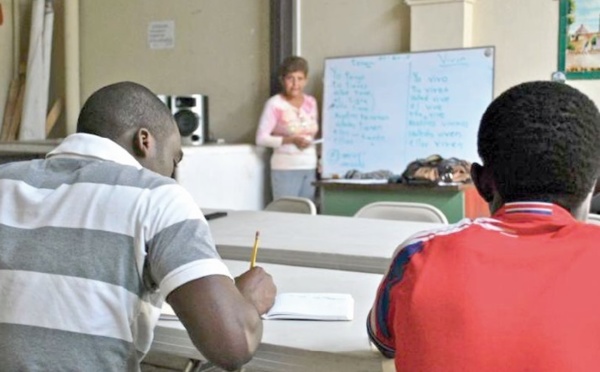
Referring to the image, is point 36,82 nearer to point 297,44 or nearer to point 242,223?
point 297,44

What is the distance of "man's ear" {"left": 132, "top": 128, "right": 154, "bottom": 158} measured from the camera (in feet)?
5.13

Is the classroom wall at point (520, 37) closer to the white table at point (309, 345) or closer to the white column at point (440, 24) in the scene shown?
the white column at point (440, 24)

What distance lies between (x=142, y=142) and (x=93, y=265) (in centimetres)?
31

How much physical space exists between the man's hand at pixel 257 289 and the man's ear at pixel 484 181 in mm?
521

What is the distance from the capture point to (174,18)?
653cm

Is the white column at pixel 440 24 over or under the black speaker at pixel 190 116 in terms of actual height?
over

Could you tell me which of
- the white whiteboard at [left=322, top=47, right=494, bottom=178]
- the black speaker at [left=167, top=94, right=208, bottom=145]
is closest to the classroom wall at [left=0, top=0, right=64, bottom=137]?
the black speaker at [left=167, top=94, right=208, bottom=145]

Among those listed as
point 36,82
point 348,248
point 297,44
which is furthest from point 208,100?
point 348,248

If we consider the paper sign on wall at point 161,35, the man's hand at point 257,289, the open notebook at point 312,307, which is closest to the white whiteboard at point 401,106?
the paper sign on wall at point 161,35

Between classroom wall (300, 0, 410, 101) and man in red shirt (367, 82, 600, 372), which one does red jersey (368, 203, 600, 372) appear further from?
classroom wall (300, 0, 410, 101)

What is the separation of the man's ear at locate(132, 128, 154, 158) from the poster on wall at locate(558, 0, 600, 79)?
13.4ft

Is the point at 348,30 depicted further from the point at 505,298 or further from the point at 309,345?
the point at 505,298

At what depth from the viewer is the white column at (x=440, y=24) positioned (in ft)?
17.5

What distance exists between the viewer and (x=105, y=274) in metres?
1.35
